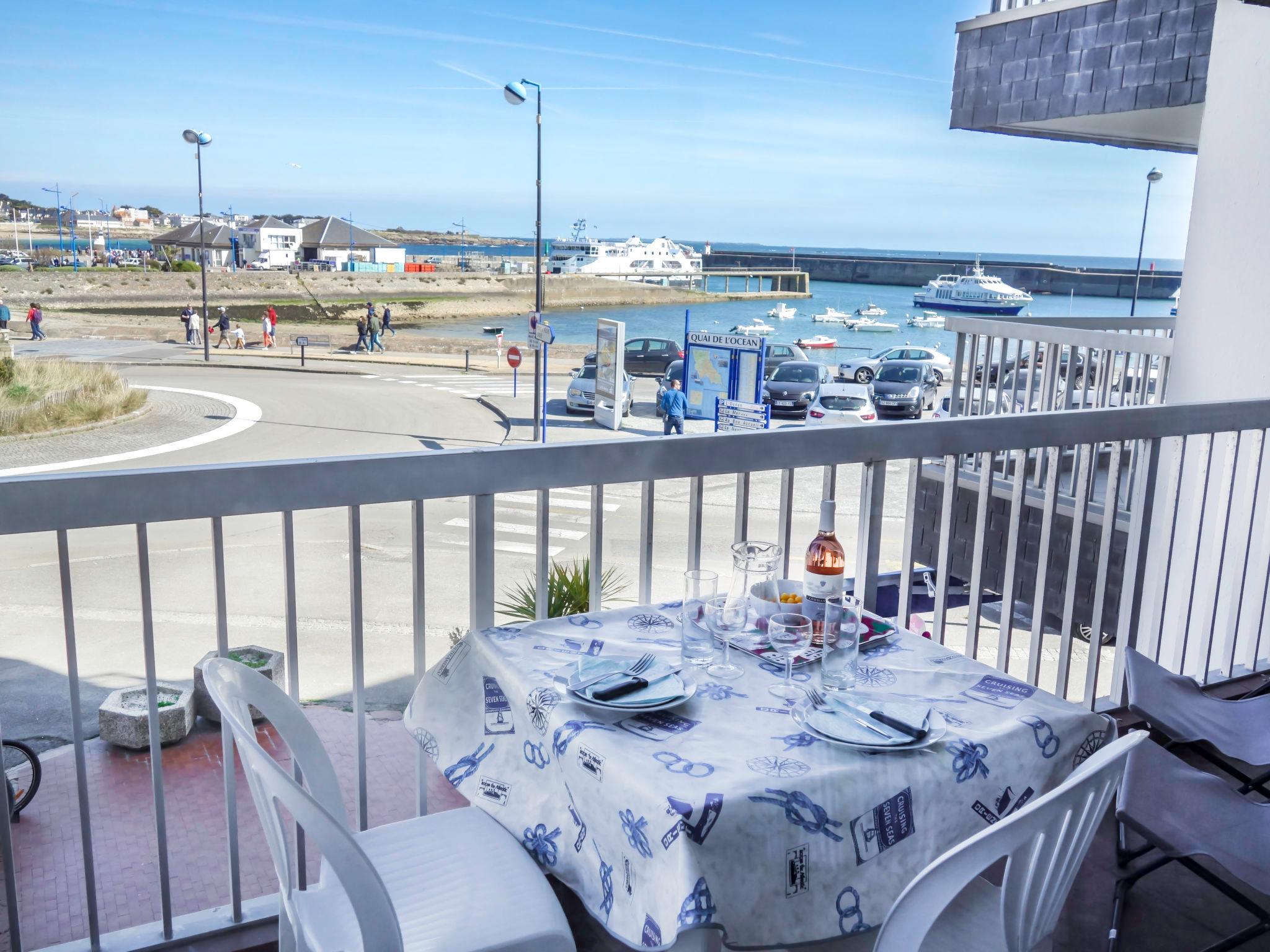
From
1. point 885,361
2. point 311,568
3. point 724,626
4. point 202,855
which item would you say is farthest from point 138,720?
point 885,361

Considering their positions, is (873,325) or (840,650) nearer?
(840,650)

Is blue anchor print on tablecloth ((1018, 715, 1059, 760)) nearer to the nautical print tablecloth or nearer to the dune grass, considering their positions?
the nautical print tablecloth

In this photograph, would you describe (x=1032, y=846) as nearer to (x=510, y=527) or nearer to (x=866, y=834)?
(x=866, y=834)

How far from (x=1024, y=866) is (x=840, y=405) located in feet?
59.6

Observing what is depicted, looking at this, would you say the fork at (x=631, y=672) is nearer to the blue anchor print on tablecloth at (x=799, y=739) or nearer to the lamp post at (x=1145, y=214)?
the blue anchor print on tablecloth at (x=799, y=739)

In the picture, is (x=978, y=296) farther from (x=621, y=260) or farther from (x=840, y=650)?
(x=840, y=650)

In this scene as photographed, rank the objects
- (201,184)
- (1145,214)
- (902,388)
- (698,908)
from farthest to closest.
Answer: (201,184) < (1145,214) < (902,388) < (698,908)

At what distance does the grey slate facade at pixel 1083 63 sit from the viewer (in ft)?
17.9

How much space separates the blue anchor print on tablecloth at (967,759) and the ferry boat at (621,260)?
89.6 m

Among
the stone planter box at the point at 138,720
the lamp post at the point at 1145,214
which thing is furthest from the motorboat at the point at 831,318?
the stone planter box at the point at 138,720

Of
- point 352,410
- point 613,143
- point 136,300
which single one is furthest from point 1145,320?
point 613,143

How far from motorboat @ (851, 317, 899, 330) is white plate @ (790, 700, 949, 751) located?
220 feet

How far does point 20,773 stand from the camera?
3.62 meters

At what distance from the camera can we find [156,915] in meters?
2.77
